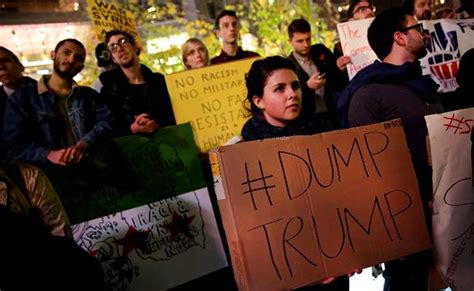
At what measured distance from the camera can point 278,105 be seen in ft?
6.58

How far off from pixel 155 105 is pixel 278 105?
1.52 m

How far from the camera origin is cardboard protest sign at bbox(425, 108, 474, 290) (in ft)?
6.23

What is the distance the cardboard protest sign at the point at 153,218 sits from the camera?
2812 millimetres

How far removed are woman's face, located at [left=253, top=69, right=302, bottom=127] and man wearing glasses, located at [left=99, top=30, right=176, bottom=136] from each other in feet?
4.21

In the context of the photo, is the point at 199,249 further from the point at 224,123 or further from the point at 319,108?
the point at 319,108

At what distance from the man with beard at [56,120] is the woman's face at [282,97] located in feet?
4.35

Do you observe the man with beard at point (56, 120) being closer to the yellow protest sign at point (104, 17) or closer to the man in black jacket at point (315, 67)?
the yellow protest sign at point (104, 17)

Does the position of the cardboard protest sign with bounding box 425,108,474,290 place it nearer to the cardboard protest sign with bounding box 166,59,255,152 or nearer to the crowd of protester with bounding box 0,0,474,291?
the crowd of protester with bounding box 0,0,474,291

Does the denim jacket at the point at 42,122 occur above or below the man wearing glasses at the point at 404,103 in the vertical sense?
above

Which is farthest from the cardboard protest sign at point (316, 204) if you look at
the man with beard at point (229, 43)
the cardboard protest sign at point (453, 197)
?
the man with beard at point (229, 43)

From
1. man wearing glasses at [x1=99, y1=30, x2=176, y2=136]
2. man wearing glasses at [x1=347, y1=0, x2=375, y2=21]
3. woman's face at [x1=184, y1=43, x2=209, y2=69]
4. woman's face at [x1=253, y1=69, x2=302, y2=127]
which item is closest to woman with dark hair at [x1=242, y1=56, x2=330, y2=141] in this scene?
woman's face at [x1=253, y1=69, x2=302, y2=127]

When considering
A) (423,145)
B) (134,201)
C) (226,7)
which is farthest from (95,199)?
(226,7)

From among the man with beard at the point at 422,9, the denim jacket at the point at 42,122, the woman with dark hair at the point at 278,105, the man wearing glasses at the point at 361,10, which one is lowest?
the woman with dark hair at the point at 278,105

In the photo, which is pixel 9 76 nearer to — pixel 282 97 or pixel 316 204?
pixel 282 97
